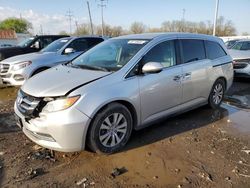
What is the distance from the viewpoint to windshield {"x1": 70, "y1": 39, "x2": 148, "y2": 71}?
4.14 m

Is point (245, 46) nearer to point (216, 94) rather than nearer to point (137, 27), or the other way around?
point (216, 94)

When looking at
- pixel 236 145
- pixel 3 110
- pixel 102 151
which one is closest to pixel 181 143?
pixel 236 145

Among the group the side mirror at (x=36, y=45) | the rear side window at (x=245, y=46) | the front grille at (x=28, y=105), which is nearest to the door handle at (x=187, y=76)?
the front grille at (x=28, y=105)

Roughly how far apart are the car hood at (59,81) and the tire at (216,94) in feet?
9.61

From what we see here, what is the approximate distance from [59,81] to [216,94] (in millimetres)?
3714

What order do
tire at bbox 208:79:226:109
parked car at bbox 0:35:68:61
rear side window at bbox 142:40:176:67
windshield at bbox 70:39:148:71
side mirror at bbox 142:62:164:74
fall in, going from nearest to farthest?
side mirror at bbox 142:62:164:74 → windshield at bbox 70:39:148:71 → rear side window at bbox 142:40:176:67 → tire at bbox 208:79:226:109 → parked car at bbox 0:35:68:61

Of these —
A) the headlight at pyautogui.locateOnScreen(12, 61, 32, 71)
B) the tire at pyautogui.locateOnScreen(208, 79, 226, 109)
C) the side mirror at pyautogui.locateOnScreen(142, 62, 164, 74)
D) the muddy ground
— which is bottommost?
the muddy ground

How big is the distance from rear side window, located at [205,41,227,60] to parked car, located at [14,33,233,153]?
165mm

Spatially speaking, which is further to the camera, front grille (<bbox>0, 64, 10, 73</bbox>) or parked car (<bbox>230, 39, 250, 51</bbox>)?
parked car (<bbox>230, 39, 250, 51</bbox>)

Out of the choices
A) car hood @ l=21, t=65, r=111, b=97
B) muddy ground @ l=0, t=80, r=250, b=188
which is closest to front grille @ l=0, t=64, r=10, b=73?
muddy ground @ l=0, t=80, r=250, b=188

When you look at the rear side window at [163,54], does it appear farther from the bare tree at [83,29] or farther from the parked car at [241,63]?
the bare tree at [83,29]

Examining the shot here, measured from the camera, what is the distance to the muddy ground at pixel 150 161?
10.5 feet

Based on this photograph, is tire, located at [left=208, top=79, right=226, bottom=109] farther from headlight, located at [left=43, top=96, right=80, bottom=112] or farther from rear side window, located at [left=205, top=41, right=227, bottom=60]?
headlight, located at [left=43, top=96, right=80, bottom=112]

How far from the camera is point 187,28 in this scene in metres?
59.3
